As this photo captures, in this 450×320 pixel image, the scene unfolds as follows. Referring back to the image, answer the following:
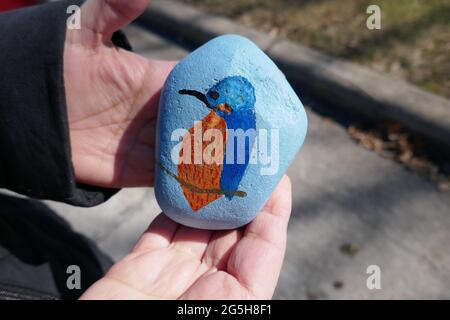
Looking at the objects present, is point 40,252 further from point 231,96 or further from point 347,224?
point 347,224

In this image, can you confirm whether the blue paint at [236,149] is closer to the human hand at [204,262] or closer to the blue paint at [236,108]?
the blue paint at [236,108]

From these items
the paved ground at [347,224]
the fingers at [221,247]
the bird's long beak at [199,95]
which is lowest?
the paved ground at [347,224]

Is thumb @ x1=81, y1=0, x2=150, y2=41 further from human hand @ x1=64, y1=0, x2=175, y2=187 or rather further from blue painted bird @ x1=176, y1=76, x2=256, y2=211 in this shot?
blue painted bird @ x1=176, y1=76, x2=256, y2=211

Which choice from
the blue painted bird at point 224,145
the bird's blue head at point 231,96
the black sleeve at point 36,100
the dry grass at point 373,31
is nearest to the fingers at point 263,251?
the blue painted bird at point 224,145

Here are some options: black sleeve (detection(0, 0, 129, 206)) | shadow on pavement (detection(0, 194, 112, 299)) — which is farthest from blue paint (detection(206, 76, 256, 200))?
shadow on pavement (detection(0, 194, 112, 299))

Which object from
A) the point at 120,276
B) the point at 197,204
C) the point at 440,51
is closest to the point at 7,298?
the point at 120,276

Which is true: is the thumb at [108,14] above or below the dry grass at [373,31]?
above
